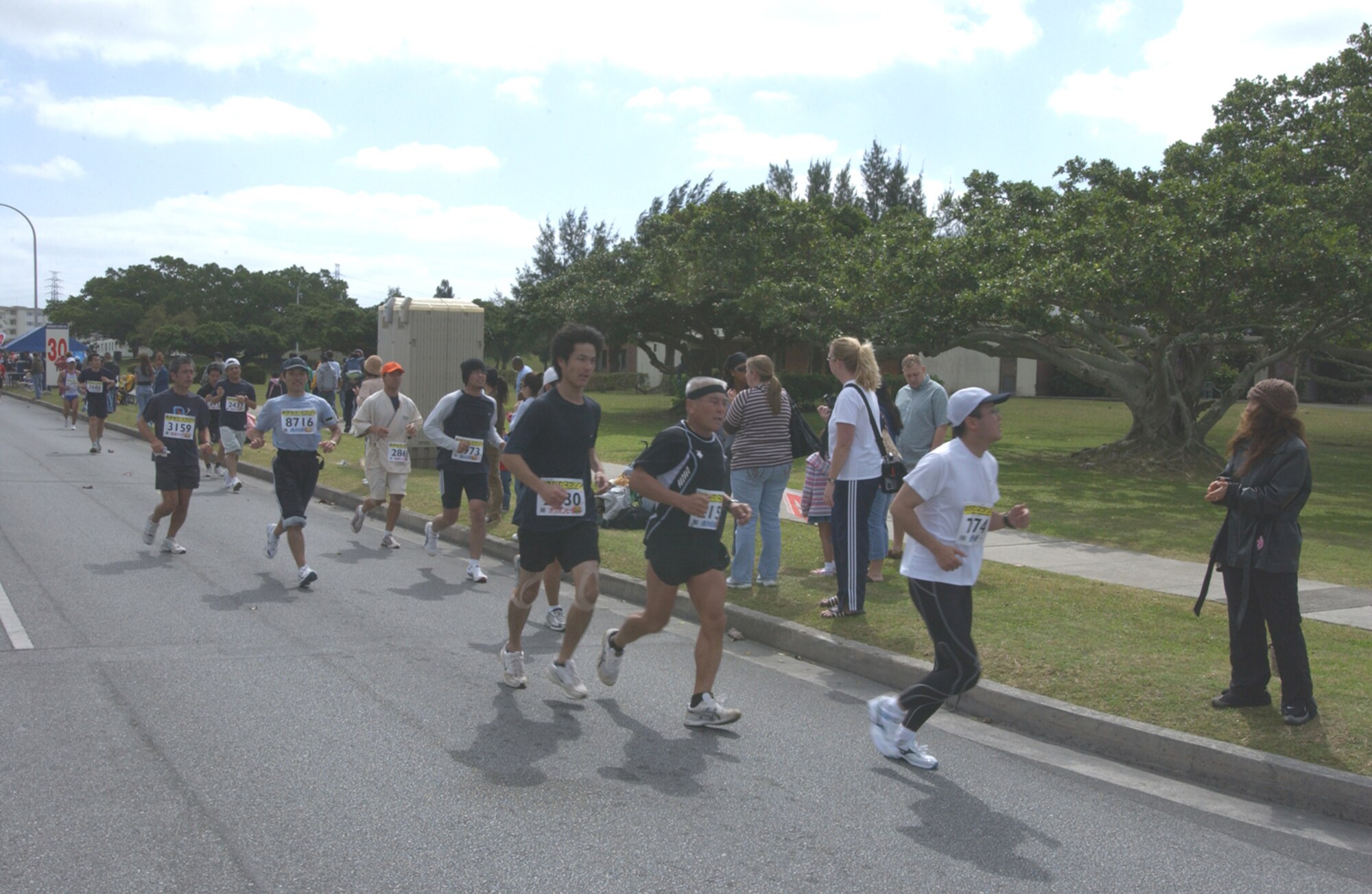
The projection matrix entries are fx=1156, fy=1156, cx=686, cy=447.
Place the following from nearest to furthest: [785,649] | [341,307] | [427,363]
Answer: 1. [785,649]
2. [427,363]
3. [341,307]

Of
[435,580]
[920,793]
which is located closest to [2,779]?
[920,793]

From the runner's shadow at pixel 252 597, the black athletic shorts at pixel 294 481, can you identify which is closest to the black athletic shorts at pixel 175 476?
the black athletic shorts at pixel 294 481

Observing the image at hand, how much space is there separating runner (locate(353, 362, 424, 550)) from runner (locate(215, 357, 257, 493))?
192 inches

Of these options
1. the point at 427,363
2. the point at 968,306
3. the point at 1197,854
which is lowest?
the point at 1197,854

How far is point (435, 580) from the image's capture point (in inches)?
385

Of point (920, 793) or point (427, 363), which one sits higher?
point (427, 363)

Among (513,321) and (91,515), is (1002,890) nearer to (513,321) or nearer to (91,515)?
(91,515)

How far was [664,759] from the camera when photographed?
5227 mm

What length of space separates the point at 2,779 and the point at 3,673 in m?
1.90

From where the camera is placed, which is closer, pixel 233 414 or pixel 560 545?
pixel 560 545

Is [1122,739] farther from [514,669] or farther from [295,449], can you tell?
[295,449]

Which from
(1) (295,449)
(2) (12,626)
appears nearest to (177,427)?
(1) (295,449)

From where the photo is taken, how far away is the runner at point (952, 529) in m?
5.03

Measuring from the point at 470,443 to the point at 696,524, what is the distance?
4.56 m
